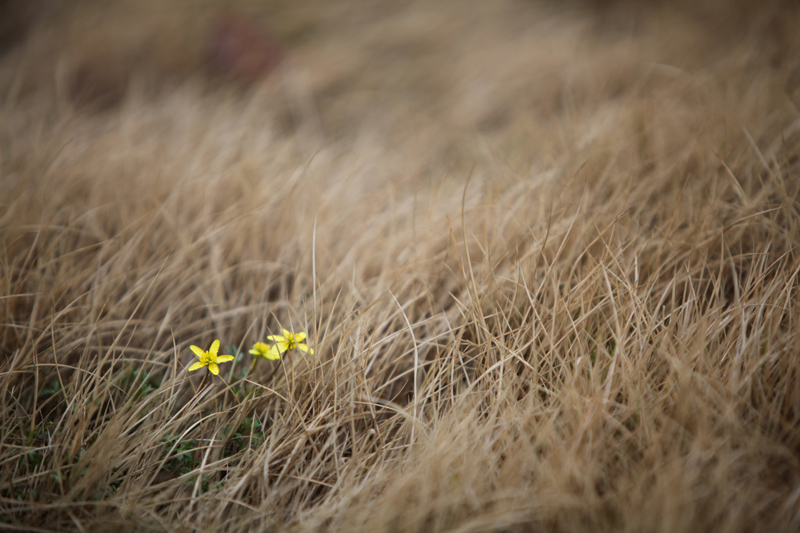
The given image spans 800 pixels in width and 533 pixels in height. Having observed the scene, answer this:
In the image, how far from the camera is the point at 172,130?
2.61 meters

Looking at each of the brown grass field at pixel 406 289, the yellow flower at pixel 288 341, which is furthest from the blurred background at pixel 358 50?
the yellow flower at pixel 288 341

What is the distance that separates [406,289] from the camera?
1.74m

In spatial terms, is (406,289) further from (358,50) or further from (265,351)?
(358,50)

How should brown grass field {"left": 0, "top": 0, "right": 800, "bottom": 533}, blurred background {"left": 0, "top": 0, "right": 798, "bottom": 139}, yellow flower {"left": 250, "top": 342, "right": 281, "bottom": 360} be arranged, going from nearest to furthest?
1. brown grass field {"left": 0, "top": 0, "right": 800, "bottom": 533}
2. yellow flower {"left": 250, "top": 342, "right": 281, "bottom": 360}
3. blurred background {"left": 0, "top": 0, "right": 798, "bottom": 139}

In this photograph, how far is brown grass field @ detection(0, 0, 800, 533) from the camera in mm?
1100

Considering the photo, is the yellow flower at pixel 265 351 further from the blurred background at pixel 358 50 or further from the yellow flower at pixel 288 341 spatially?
the blurred background at pixel 358 50

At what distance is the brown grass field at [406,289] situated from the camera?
1100 millimetres

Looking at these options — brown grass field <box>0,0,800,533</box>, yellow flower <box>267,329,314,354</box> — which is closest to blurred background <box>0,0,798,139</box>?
brown grass field <box>0,0,800,533</box>

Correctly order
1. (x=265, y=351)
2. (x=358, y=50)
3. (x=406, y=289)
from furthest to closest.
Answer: (x=358, y=50) → (x=406, y=289) → (x=265, y=351)

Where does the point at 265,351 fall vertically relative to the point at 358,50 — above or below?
below

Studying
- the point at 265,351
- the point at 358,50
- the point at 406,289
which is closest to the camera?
the point at 265,351

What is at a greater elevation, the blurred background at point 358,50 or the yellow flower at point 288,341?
the blurred background at point 358,50

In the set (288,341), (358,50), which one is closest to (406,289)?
(288,341)

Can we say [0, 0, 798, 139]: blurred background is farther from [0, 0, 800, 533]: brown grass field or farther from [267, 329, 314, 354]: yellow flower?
[267, 329, 314, 354]: yellow flower
